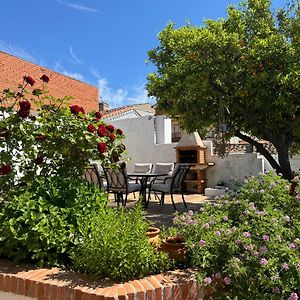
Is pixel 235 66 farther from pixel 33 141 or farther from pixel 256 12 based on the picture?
pixel 33 141

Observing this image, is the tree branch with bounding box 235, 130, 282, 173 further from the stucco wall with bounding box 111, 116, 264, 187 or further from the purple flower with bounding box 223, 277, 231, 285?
the purple flower with bounding box 223, 277, 231, 285

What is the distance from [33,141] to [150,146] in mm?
10272

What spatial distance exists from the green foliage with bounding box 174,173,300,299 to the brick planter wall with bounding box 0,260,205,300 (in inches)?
6.2

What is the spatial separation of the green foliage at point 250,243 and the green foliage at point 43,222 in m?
0.86

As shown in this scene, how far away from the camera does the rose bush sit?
10.2 ft

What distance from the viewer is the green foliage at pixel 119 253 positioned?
7.44 feet

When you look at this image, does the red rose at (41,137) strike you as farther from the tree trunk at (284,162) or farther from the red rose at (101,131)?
the tree trunk at (284,162)

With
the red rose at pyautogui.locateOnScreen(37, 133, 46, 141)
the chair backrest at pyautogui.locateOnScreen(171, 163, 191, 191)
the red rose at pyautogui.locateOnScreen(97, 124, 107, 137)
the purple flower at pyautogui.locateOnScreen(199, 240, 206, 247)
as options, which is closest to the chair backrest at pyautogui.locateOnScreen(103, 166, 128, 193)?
the chair backrest at pyautogui.locateOnScreen(171, 163, 191, 191)

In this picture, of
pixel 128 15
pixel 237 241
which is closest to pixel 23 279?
pixel 237 241

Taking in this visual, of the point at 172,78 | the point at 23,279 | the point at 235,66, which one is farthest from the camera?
the point at 172,78

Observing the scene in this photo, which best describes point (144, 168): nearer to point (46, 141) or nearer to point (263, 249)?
point (46, 141)

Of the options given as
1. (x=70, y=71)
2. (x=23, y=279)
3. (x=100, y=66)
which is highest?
(x=70, y=71)

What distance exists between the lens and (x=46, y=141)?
3.23 m

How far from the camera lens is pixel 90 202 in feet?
9.71
